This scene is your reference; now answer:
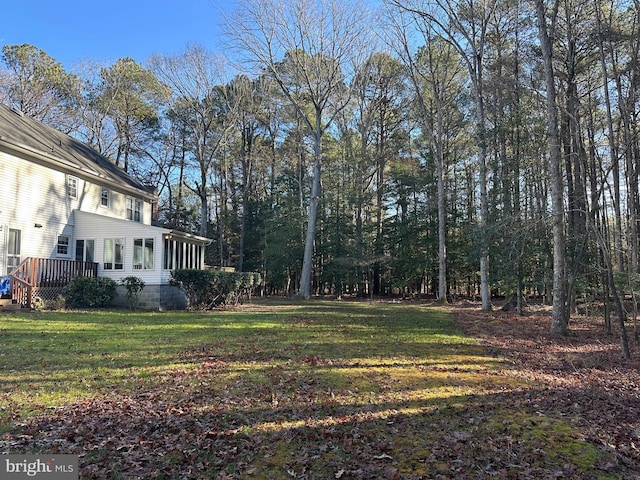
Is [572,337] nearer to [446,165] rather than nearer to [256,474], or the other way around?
[256,474]

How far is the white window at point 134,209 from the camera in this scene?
862 inches

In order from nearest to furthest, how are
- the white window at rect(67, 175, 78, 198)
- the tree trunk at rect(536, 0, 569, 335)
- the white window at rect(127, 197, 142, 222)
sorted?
the tree trunk at rect(536, 0, 569, 335)
the white window at rect(67, 175, 78, 198)
the white window at rect(127, 197, 142, 222)

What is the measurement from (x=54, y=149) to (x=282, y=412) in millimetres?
18194

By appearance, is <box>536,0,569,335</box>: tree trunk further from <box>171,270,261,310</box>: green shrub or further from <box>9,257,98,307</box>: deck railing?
<box>9,257,98,307</box>: deck railing

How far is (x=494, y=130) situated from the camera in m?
15.8

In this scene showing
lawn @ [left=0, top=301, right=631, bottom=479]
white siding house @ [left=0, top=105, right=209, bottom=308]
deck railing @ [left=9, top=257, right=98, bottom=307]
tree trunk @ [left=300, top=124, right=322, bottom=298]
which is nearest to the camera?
lawn @ [left=0, top=301, right=631, bottom=479]

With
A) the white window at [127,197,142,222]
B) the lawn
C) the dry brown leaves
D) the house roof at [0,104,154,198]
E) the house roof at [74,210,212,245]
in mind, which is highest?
the house roof at [0,104,154,198]

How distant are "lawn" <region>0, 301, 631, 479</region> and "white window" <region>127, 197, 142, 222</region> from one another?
1428 cm

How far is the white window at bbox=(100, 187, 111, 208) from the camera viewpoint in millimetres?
19938

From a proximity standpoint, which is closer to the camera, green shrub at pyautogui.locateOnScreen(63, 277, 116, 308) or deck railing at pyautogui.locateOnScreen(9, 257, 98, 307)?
deck railing at pyautogui.locateOnScreen(9, 257, 98, 307)

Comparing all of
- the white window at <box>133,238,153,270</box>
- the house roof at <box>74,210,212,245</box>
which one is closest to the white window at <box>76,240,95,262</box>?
the house roof at <box>74,210,212,245</box>

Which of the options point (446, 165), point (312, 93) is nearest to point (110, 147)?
point (312, 93)
